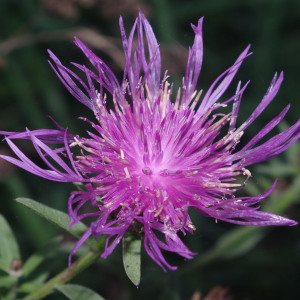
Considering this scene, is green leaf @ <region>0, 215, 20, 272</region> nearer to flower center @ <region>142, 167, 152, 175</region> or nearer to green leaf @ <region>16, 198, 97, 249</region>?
green leaf @ <region>16, 198, 97, 249</region>

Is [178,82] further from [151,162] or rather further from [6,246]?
[6,246]

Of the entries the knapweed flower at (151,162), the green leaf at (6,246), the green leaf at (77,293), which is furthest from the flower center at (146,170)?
the green leaf at (6,246)

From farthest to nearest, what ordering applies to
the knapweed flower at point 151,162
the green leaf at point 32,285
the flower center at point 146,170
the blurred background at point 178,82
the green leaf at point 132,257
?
the blurred background at point 178,82 → the green leaf at point 32,285 → the flower center at point 146,170 → the knapweed flower at point 151,162 → the green leaf at point 132,257

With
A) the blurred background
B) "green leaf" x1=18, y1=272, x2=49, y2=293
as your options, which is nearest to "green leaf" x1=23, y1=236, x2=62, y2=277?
"green leaf" x1=18, y1=272, x2=49, y2=293

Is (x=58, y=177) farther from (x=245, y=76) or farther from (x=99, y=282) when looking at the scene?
(x=245, y=76)

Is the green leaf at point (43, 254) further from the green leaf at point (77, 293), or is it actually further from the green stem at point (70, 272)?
the green leaf at point (77, 293)

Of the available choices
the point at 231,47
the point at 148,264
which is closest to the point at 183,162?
the point at 148,264
